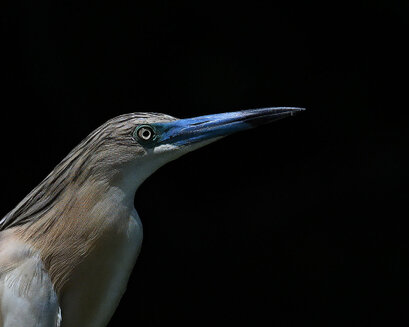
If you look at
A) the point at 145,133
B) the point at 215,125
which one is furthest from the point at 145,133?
the point at 215,125

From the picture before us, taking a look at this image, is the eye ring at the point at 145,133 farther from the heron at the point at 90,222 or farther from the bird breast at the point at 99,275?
the bird breast at the point at 99,275

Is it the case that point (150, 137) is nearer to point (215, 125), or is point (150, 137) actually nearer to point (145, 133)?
point (145, 133)

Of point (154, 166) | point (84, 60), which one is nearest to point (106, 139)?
point (154, 166)

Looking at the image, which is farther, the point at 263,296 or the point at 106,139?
the point at 263,296

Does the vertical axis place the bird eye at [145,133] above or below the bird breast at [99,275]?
above

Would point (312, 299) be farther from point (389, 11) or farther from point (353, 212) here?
point (389, 11)

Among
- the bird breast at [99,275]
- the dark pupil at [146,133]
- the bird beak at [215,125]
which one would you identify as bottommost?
the bird breast at [99,275]

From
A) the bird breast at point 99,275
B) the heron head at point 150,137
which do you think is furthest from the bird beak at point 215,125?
the bird breast at point 99,275

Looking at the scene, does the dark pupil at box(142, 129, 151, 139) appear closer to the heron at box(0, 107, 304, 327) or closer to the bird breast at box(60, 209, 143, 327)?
the heron at box(0, 107, 304, 327)
